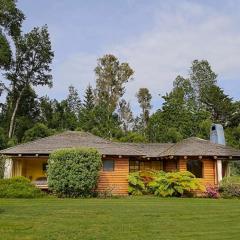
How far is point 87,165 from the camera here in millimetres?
23969

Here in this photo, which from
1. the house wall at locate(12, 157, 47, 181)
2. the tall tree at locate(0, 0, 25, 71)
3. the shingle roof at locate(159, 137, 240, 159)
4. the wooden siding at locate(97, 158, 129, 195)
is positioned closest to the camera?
the wooden siding at locate(97, 158, 129, 195)

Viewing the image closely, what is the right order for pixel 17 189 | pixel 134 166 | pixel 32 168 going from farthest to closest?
pixel 32 168, pixel 134 166, pixel 17 189

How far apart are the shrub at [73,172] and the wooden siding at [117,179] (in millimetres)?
3013

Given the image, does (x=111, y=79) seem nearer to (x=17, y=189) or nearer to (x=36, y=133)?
(x=36, y=133)

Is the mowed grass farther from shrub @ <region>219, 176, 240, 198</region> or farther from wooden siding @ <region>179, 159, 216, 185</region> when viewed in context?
wooden siding @ <region>179, 159, 216, 185</region>

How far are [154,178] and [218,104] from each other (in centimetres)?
3208

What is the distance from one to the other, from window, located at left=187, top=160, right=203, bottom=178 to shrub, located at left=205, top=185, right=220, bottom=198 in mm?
2654

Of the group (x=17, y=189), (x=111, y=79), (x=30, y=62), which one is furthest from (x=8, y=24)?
(x=17, y=189)

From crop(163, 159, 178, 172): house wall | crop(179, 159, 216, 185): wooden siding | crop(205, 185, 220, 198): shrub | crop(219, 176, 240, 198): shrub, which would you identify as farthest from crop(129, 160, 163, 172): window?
crop(219, 176, 240, 198): shrub

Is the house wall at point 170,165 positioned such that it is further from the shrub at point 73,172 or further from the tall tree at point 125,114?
the tall tree at point 125,114

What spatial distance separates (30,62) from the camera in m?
50.8

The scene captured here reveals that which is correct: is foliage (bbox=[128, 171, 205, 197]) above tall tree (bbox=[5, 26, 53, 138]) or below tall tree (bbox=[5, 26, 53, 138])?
below

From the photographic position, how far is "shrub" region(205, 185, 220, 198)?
1031 inches

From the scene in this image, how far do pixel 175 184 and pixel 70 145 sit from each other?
7277mm
